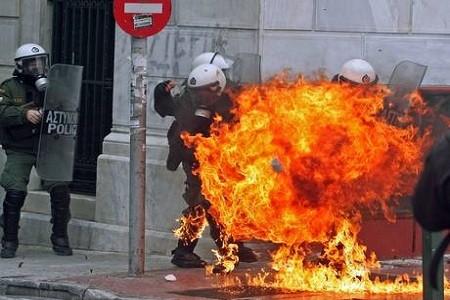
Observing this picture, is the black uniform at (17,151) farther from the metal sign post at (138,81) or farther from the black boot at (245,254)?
the black boot at (245,254)

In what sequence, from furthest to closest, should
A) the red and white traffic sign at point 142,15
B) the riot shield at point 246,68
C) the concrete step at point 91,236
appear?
the concrete step at point 91,236 → the riot shield at point 246,68 → the red and white traffic sign at point 142,15

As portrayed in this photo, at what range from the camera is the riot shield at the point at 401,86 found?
9.34 m

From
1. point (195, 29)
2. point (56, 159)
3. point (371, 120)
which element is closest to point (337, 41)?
point (195, 29)

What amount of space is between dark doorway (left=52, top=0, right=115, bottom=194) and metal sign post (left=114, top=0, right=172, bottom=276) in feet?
8.85

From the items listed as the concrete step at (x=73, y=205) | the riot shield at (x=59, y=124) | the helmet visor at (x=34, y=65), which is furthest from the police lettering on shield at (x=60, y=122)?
the concrete step at (x=73, y=205)

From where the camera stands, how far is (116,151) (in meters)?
11.1

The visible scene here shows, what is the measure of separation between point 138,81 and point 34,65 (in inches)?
71.2

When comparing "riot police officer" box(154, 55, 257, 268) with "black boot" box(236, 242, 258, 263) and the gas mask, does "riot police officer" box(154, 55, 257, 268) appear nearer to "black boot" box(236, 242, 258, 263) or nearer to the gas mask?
"black boot" box(236, 242, 258, 263)

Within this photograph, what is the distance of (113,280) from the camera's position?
29.0 feet

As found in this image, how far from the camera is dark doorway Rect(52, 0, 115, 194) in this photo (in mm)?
11609

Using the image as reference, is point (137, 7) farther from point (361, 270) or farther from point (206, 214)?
point (361, 270)

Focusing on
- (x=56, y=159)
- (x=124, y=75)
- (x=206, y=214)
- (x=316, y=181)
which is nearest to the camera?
(x=316, y=181)

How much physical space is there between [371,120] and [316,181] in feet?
2.18

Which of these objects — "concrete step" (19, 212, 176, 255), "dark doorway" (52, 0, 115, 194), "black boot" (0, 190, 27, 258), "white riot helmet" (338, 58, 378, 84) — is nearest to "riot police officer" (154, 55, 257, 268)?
"concrete step" (19, 212, 176, 255)
